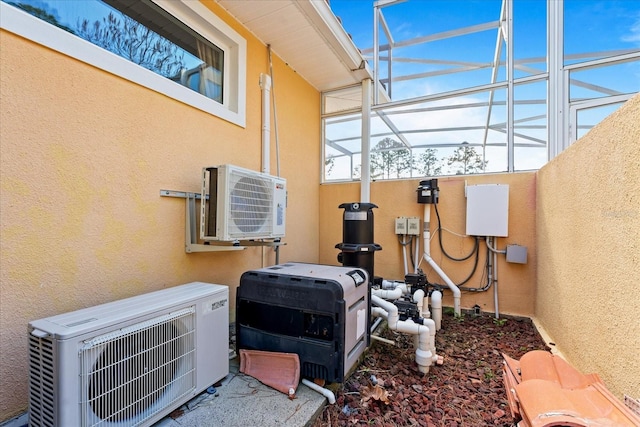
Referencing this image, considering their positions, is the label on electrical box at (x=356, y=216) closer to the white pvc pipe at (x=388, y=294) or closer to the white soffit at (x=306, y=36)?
the white pvc pipe at (x=388, y=294)

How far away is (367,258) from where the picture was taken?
313cm

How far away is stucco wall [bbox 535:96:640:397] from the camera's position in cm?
125

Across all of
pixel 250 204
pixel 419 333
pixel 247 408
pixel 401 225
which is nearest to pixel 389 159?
pixel 401 225

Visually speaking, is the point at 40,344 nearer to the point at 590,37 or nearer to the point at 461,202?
the point at 461,202

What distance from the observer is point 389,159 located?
4.05 metres

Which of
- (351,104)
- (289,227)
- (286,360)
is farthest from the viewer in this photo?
(351,104)

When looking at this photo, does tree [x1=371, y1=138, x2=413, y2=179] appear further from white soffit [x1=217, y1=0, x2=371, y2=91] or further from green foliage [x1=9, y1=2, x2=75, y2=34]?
green foliage [x1=9, y1=2, x2=75, y2=34]

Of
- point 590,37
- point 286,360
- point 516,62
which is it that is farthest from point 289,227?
point 590,37

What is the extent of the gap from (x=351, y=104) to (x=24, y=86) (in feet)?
13.1

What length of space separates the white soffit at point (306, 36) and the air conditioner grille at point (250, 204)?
1.69 meters

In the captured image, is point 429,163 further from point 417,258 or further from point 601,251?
point 601,251

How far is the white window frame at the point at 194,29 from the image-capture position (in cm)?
154

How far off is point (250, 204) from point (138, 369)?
128 centimetres

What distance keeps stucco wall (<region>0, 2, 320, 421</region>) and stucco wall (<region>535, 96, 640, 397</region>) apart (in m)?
2.66
